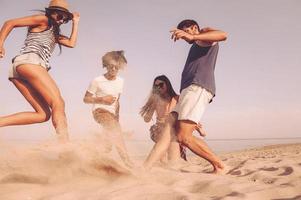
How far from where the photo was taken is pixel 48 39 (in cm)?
377

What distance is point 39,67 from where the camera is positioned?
3600 mm

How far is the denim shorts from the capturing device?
3580 millimetres

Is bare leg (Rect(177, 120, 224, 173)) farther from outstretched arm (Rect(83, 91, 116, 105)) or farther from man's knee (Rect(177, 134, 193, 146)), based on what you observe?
outstretched arm (Rect(83, 91, 116, 105))

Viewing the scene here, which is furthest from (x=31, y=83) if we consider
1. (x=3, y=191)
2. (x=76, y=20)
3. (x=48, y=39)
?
(x=3, y=191)

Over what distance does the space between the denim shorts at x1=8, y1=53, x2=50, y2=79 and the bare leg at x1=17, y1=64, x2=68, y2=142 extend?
1.5 inches

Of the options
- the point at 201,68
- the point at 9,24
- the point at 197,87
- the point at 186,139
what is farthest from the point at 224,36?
the point at 9,24

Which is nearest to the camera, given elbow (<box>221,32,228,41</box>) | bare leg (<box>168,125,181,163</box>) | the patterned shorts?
elbow (<box>221,32,228,41</box>)

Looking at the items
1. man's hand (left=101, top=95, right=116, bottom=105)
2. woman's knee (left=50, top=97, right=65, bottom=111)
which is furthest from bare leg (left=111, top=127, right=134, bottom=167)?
woman's knee (left=50, top=97, right=65, bottom=111)

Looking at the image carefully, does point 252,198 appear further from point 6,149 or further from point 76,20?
point 76,20

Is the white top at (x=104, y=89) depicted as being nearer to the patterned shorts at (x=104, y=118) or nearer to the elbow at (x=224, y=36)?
the patterned shorts at (x=104, y=118)

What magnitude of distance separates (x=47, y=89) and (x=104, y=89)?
4.48 feet

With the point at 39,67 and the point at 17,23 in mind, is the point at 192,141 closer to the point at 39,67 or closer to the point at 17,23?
the point at 39,67

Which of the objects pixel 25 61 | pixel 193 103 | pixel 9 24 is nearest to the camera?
pixel 25 61

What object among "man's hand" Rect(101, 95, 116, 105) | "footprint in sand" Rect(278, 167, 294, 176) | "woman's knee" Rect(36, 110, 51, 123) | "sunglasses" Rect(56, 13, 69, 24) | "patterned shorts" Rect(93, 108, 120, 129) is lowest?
"footprint in sand" Rect(278, 167, 294, 176)
